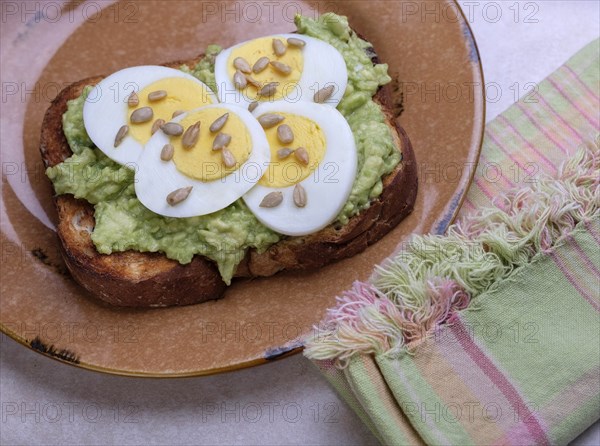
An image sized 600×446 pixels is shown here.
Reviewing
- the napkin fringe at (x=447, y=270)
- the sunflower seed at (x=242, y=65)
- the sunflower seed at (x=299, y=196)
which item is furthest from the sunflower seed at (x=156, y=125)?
the napkin fringe at (x=447, y=270)

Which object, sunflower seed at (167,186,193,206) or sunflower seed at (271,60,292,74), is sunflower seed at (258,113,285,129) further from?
sunflower seed at (167,186,193,206)

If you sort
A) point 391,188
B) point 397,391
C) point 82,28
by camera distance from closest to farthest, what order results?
1. point 397,391
2. point 391,188
3. point 82,28

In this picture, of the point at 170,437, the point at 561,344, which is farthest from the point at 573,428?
the point at 170,437

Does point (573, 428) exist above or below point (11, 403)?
below

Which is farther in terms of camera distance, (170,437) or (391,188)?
(170,437)

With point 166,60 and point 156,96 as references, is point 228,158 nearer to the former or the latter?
point 156,96

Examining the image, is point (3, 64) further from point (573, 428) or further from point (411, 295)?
point (573, 428)

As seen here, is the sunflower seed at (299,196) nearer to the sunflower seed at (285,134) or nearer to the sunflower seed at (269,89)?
the sunflower seed at (285,134)
